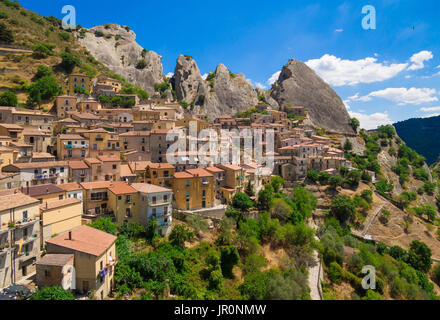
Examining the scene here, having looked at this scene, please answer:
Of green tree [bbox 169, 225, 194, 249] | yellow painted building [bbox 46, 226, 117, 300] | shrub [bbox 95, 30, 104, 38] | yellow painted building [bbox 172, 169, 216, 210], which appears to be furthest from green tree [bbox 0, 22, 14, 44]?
green tree [bbox 169, 225, 194, 249]

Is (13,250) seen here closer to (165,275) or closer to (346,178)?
(165,275)

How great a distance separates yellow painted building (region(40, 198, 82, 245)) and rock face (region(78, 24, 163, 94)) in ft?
203

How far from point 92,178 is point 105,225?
886cm

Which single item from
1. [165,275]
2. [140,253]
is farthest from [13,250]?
[165,275]

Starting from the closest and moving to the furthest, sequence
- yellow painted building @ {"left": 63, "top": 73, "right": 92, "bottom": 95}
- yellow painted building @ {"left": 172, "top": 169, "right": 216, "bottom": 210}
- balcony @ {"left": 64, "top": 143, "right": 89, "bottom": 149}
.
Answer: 1. yellow painted building @ {"left": 172, "top": 169, "right": 216, "bottom": 210}
2. balcony @ {"left": 64, "top": 143, "right": 89, "bottom": 149}
3. yellow painted building @ {"left": 63, "top": 73, "right": 92, "bottom": 95}

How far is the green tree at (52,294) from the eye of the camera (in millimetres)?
14069

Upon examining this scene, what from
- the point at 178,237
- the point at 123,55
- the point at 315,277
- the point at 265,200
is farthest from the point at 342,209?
the point at 123,55

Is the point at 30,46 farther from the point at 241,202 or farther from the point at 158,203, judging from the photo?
the point at 241,202

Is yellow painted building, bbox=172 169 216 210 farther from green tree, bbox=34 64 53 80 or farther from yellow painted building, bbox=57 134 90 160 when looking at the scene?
green tree, bbox=34 64 53 80

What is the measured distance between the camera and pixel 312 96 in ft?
304

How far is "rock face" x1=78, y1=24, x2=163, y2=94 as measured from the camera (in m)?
78.1
